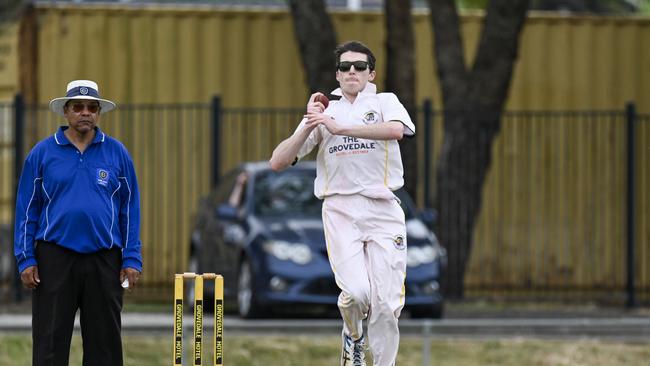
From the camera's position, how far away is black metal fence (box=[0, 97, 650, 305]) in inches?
811

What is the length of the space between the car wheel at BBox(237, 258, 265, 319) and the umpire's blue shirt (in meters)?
6.52

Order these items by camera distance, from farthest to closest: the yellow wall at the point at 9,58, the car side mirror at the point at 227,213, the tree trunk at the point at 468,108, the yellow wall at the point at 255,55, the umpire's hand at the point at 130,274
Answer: the yellow wall at the point at 255,55 < the yellow wall at the point at 9,58 < the tree trunk at the point at 468,108 < the car side mirror at the point at 227,213 < the umpire's hand at the point at 130,274

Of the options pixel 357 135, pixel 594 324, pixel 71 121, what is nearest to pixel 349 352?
pixel 357 135

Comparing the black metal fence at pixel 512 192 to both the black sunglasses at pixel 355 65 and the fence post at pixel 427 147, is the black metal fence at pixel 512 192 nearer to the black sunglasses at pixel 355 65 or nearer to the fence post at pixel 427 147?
the fence post at pixel 427 147

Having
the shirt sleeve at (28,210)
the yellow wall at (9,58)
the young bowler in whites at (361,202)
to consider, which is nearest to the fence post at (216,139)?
the yellow wall at (9,58)

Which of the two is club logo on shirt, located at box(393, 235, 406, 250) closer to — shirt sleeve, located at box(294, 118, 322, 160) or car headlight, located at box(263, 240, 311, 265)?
shirt sleeve, located at box(294, 118, 322, 160)

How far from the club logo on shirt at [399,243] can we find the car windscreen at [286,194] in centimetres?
665

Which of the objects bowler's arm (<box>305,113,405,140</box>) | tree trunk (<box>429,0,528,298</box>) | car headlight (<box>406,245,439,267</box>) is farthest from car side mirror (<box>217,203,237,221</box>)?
bowler's arm (<box>305,113,405,140</box>)

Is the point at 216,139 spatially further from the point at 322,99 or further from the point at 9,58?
the point at 322,99

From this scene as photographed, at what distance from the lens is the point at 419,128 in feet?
65.2

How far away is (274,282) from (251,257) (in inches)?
17.2

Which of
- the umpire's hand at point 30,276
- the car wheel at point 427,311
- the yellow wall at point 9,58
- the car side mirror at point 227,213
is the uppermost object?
the yellow wall at point 9,58

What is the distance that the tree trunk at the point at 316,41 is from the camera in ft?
64.6

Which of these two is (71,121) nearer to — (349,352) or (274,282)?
(349,352)
